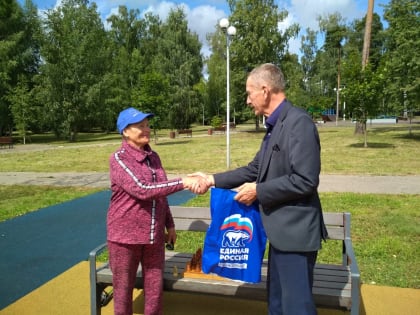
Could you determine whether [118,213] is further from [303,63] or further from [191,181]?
[303,63]

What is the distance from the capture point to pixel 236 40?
36406mm

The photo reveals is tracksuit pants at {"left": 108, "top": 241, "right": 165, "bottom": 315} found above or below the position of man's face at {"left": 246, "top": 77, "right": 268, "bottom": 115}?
below

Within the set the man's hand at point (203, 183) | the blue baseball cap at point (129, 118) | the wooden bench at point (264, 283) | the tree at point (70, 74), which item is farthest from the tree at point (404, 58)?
the tree at point (70, 74)

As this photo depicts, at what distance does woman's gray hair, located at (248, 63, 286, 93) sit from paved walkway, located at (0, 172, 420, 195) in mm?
7729

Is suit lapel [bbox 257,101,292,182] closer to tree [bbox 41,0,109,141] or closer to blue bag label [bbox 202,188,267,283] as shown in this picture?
blue bag label [bbox 202,188,267,283]

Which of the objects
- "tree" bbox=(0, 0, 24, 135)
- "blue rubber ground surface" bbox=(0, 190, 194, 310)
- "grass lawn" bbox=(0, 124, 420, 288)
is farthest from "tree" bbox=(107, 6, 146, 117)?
"blue rubber ground surface" bbox=(0, 190, 194, 310)

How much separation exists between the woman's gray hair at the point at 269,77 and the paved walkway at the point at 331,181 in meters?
7.73

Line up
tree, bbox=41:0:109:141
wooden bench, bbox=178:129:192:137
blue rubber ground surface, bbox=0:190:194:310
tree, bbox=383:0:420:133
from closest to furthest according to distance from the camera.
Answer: blue rubber ground surface, bbox=0:190:194:310 < tree, bbox=383:0:420:133 < tree, bbox=41:0:109:141 < wooden bench, bbox=178:129:192:137

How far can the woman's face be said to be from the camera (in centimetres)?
288

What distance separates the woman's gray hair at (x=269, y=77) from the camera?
7.82ft

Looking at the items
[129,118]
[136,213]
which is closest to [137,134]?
[129,118]

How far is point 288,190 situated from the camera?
7.23 feet

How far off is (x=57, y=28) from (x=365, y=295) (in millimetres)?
37572

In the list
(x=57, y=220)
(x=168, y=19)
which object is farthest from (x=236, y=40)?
(x=57, y=220)
